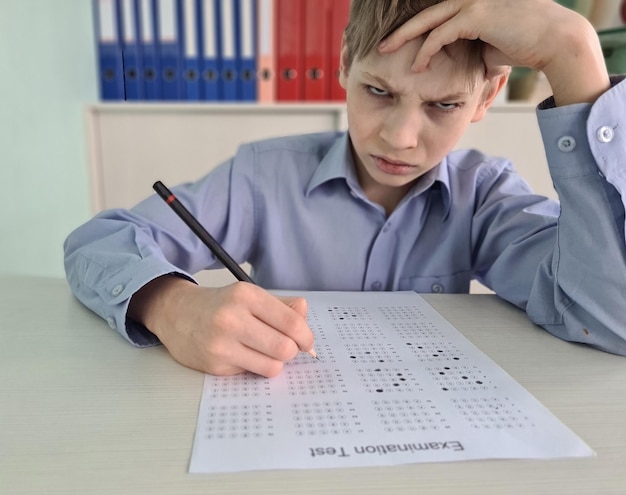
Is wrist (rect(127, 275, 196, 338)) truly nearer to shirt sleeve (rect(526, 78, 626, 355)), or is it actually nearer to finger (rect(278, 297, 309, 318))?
finger (rect(278, 297, 309, 318))

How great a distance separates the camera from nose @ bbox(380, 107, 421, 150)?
71 cm

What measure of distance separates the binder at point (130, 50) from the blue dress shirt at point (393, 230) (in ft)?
3.30

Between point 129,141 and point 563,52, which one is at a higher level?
point 563,52

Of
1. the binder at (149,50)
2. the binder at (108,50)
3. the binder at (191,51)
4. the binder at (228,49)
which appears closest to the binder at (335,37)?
the binder at (228,49)

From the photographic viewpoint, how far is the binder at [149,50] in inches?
66.7

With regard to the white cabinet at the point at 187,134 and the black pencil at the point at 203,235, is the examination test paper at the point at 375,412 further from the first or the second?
the white cabinet at the point at 187,134

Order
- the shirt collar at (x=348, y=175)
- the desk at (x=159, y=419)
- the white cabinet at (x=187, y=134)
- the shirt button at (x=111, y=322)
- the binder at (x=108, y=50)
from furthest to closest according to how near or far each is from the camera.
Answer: the white cabinet at (x=187, y=134), the binder at (x=108, y=50), the shirt collar at (x=348, y=175), the shirt button at (x=111, y=322), the desk at (x=159, y=419)

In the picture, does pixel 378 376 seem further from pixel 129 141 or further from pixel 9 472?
pixel 129 141

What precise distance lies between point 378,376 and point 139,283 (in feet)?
0.93

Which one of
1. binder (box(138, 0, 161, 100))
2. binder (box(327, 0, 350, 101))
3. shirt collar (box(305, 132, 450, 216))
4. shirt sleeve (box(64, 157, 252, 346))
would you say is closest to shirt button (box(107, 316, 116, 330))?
shirt sleeve (box(64, 157, 252, 346))

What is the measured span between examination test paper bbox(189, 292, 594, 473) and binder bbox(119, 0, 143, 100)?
1.49m

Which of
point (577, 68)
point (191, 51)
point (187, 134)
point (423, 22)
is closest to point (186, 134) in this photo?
point (187, 134)

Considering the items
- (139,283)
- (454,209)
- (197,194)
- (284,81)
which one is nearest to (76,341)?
(139,283)

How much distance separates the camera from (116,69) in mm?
1746
